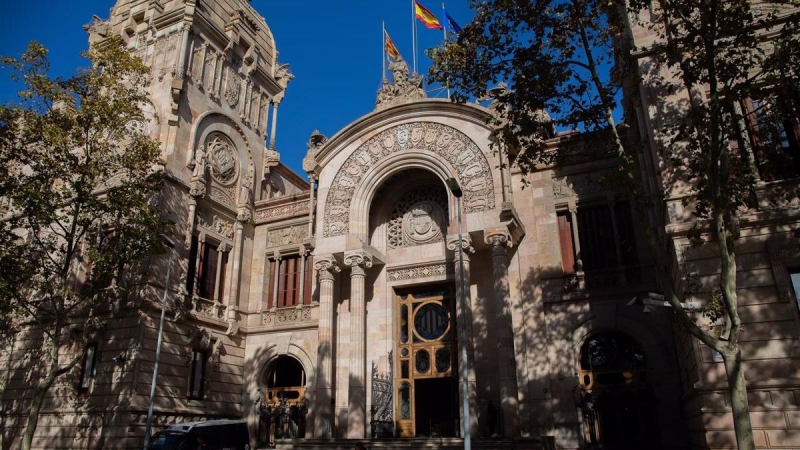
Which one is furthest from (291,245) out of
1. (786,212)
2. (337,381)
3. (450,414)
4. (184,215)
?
(786,212)

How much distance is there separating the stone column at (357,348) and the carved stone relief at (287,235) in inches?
185

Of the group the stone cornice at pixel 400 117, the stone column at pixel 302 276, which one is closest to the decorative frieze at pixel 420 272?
the stone column at pixel 302 276

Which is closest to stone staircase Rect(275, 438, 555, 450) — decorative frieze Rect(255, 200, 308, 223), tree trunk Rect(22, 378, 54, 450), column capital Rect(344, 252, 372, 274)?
column capital Rect(344, 252, 372, 274)

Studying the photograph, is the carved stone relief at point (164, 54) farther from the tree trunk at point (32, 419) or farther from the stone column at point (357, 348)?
the tree trunk at point (32, 419)

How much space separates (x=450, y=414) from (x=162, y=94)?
57.3ft

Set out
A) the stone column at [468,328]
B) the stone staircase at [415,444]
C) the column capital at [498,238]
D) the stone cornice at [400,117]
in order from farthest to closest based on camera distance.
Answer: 1. the stone cornice at [400,117]
2. the column capital at [498,238]
3. the stone column at [468,328]
4. the stone staircase at [415,444]

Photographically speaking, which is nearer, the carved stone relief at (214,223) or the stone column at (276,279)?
the carved stone relief at (214,223)

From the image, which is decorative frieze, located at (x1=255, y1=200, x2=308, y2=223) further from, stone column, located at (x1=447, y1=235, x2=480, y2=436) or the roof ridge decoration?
stone column, located at (x1=447, y1=235, x2=480, y2=436)

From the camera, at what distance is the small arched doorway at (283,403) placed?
22.6 metres

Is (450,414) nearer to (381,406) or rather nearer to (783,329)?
(381,406)

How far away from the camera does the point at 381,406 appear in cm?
2031

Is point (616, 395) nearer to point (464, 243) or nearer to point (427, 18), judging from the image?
point (464, 243)

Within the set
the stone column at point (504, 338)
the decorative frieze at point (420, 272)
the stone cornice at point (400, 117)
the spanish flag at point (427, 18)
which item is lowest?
the stone column at point (504, 338)

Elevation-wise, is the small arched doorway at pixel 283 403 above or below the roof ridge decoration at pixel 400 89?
below
